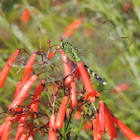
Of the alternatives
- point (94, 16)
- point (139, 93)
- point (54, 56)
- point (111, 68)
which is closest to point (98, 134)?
point (54, 56)

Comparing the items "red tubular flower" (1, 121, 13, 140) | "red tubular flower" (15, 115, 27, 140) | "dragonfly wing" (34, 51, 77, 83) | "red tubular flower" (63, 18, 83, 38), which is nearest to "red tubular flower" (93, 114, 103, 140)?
"dragonfly wing" (34, 51, 77, 83)

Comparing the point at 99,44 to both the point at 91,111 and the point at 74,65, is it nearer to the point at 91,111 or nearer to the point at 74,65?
the point at 74,65

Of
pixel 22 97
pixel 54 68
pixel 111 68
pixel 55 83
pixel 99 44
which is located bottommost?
pixel 22 97

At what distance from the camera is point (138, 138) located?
1.95 m

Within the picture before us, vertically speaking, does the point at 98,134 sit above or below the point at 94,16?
below

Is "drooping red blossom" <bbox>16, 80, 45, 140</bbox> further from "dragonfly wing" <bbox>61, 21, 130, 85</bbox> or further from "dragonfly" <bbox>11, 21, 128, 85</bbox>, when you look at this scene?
"dragonfly wing" <bbox>61, 21, 130, 85</bbox>

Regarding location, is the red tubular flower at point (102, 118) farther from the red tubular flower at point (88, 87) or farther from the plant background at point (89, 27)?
the plant background at point (89, 27)

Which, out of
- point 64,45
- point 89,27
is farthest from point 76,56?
point 89,27

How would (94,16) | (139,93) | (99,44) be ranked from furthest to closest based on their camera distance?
(94,16), (139,93), (99,44)

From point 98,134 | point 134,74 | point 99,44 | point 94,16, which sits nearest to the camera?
point 98,134

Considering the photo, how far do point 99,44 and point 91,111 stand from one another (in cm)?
83

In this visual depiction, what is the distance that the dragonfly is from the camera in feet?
7.04

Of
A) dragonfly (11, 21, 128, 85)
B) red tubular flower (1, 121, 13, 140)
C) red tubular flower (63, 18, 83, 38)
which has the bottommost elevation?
red tubular flower (1, 121, 13, 140)

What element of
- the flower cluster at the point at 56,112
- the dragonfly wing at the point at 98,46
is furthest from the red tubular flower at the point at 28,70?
the dragonfly wing at the point at 98,46
